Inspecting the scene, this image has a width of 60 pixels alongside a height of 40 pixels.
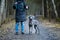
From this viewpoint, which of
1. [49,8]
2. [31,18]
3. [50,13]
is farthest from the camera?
[50,13]

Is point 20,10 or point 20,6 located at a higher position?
point 20,6

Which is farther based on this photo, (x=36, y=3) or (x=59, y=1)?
(x=36, y=3)

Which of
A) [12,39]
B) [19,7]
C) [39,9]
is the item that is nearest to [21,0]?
[19,7]

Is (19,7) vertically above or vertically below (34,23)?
above

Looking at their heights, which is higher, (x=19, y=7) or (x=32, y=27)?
(x=19, y=7)

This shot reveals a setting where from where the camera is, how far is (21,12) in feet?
41.7

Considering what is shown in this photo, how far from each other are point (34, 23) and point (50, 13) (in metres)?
17.3

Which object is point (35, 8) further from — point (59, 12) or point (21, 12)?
point (21, 12)

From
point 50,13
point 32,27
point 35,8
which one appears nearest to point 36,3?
point 35,8

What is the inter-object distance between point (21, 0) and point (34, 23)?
4.87 feet

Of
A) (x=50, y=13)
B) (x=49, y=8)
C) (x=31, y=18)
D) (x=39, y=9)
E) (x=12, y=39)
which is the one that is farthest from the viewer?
(x=39, y=9)

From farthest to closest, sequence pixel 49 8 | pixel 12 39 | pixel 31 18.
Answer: pixel 49 8
pixel 31 18
pixel 12 39

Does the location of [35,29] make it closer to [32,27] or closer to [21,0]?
[32,27]

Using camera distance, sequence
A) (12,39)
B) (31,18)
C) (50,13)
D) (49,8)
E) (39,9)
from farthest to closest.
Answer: (39,9)
(50,13)
(49,8)
(31,18)
(12,39)
